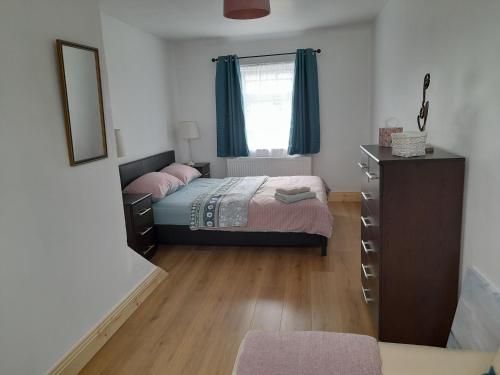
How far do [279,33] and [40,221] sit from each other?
4.31 meters

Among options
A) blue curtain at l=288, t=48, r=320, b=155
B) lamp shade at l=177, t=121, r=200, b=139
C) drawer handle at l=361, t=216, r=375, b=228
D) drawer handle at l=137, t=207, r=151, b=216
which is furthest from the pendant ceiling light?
lamp shade at l=177, t=121, r=200, b=139

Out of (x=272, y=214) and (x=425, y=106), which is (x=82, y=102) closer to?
(x=272, y=214)

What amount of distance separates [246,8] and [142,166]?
8.02ft

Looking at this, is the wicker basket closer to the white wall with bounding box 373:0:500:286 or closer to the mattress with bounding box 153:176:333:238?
the white wall with bounding box 373:0:500:286

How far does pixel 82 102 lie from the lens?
7.39ft

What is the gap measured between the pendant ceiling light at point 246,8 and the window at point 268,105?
258cm

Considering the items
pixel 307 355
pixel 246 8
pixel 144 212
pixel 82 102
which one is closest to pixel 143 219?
pixel 144 212

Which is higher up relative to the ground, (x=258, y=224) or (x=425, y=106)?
(x=425, y=106)

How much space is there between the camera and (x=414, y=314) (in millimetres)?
2010

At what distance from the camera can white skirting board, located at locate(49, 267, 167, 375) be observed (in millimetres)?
2064

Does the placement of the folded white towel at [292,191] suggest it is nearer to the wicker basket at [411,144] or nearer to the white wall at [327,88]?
the wicker basket at [411,144]

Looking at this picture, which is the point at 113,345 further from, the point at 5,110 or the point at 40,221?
Result: the point at 5,110

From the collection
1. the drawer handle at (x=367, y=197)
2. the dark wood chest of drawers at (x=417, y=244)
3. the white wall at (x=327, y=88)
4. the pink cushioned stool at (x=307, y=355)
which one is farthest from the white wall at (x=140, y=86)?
the pink cushioned stool at (x=307, y=355)

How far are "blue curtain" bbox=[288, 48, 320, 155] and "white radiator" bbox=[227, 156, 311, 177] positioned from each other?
150 mm
